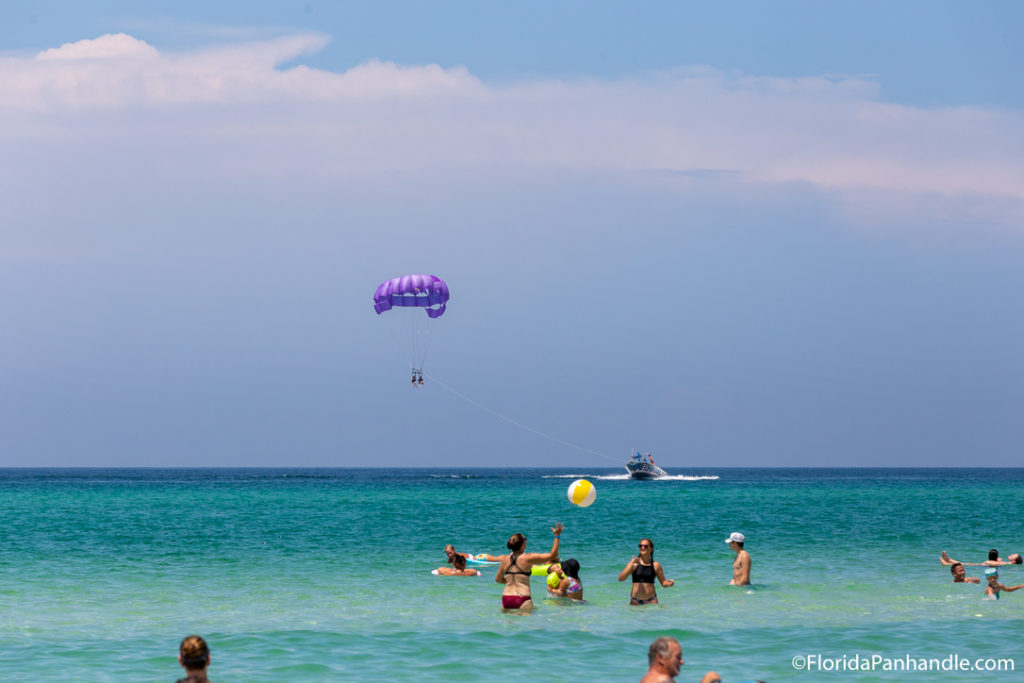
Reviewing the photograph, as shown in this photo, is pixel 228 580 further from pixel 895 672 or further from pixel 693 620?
pixel 895 672

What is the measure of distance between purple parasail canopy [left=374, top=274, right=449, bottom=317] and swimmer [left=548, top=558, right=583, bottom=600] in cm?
2582

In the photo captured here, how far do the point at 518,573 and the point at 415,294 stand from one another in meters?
27.7

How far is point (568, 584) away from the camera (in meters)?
21.2

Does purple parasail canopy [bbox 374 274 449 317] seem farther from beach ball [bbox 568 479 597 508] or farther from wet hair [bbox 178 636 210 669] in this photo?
wet hair [bbox 178 636 210 669]

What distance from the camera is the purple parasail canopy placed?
46.2 metres

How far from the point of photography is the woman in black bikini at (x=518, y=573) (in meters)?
19.5

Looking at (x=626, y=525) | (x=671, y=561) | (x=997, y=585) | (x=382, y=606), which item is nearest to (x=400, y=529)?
(x=626, y=525)

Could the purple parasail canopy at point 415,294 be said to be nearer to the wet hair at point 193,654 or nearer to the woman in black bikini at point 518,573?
the woman in black bikini at point 518,573

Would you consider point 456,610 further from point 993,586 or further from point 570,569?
point 993,586

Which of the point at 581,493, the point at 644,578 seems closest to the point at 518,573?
the point at 644,578

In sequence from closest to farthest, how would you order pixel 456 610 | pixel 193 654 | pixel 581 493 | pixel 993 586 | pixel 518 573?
pixel 193 654 → pixel 518 573 → pixel 456 610 → pixel 993 586 → pixel 581 493

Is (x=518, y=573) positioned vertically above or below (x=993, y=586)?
above

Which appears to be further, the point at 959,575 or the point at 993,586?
the point at 959,575

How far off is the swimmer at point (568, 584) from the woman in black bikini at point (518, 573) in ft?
3.39
